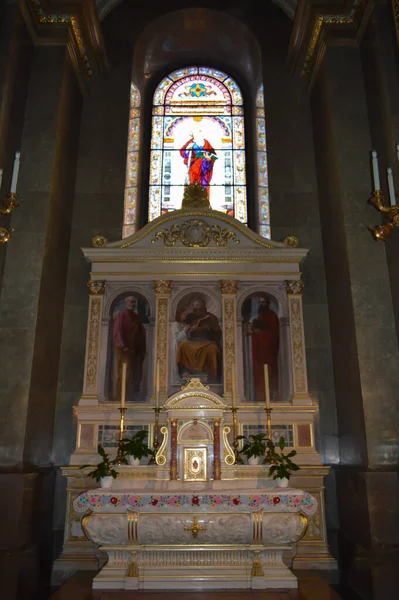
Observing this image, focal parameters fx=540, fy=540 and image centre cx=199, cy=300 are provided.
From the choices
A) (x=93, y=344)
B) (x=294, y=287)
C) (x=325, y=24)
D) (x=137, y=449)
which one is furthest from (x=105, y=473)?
(x=325, y=24)

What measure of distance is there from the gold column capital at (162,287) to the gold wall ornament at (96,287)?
2.49ft

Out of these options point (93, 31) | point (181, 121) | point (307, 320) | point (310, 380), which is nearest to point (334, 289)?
point (307, 320)

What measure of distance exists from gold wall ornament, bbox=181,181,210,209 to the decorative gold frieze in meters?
2.01

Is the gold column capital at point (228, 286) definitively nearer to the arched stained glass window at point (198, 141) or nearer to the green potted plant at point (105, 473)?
the arched stained glass window at point (198, 141)

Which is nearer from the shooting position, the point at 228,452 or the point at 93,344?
the point at 228,452

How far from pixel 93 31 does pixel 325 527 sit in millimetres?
8228

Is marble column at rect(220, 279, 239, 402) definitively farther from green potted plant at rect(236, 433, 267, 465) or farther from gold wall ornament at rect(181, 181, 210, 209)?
gold wall ornament at rect(181, 181, 210, 209)

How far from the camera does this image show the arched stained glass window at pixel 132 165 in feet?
29.7

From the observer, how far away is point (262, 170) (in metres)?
9.34

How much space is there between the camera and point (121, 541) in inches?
209

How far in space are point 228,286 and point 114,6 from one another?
6.20 meters

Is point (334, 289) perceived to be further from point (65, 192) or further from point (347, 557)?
point (65, 192)

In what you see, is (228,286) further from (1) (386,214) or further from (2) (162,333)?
(1) (386,214)

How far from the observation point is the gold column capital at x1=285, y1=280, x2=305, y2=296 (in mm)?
7676
